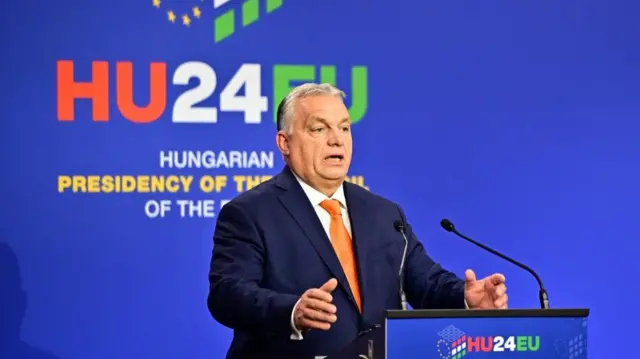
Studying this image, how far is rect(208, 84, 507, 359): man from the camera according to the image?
3.08 metres

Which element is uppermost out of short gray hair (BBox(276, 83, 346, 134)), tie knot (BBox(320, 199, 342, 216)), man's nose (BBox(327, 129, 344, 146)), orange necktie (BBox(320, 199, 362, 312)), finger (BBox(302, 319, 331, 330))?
short gray hair (BBox(276, 83, 346, 134))

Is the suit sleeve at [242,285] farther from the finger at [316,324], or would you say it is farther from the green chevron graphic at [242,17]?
the green chevron graphic at [242,17]

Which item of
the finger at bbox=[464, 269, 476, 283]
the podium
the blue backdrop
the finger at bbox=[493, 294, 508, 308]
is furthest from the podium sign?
the blue backdrop

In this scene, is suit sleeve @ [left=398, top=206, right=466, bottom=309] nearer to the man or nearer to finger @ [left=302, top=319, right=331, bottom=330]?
the man

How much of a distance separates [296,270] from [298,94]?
618 mm

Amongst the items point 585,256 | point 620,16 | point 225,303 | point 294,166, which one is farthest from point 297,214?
point 620,16

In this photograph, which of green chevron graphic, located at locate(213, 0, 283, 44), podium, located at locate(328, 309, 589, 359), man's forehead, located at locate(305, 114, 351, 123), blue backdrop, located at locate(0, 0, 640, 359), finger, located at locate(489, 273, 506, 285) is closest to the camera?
podium, located at locate(328, 309, 589, 359)

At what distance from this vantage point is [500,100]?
15.6 ft

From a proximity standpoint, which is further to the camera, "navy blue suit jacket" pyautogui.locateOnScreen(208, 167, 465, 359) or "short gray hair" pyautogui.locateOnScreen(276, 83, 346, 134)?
"short gray hair" pyautogui.locateOnScreen(276, 83, 346, 134)

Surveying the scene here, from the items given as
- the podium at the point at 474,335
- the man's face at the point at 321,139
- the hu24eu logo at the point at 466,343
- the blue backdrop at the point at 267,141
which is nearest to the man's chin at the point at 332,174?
the man's face at the point at 321,139

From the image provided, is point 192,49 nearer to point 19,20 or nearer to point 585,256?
point 19,20

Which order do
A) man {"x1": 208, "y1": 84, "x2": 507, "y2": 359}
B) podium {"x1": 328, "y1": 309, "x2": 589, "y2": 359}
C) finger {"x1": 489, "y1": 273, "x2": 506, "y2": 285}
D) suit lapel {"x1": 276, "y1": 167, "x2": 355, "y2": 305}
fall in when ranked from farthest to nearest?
suit lapel {"x1": 276, "y1": 167, "x2": 355, "y2": 305} < man {"x1": 208, "y1": 84, "x2": 507, "y2": 359} < finger {"x1": 489, "y1": 273, "x2": 506, "y2": 285} < podium {"x1": 328, "y1": 309, "x2": 589, "y2": 359}

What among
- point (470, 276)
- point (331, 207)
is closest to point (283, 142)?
point (331, 207)

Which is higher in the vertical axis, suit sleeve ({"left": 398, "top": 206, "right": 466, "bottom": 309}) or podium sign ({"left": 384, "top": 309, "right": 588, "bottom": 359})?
suit sleeve ({"left": 398, "top": 206, "right": 466, "bottom": 309})
